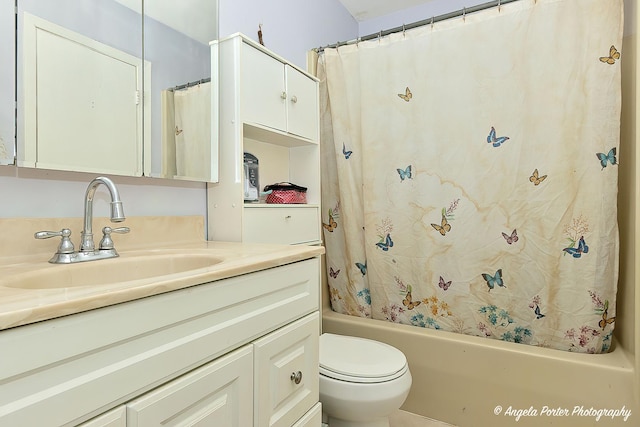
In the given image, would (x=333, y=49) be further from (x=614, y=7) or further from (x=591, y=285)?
(x=591, y=285)

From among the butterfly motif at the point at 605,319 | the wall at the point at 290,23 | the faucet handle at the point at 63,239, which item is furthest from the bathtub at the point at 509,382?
the wall at the point at 290,23

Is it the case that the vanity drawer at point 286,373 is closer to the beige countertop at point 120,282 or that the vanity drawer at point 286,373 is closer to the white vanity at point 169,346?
the white vanity at point 169,346

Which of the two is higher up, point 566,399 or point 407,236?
point 407,236

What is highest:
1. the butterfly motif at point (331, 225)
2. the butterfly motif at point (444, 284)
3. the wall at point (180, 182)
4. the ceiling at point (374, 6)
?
the ceiling at point (374, 6)

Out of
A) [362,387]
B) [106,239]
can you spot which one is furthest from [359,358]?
[106,239]

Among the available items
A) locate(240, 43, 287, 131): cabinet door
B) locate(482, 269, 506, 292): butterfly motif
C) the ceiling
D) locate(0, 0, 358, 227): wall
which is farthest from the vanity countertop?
the ceiling

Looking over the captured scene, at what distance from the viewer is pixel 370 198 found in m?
1.87

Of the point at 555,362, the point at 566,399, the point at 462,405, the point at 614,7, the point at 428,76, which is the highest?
the point at 614,7

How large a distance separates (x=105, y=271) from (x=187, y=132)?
0.62 meters

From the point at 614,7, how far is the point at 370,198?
1272 mm

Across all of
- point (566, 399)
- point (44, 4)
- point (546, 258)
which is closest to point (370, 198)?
point (546, 258)

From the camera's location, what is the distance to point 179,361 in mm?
657

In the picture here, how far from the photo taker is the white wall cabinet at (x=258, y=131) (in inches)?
53.2

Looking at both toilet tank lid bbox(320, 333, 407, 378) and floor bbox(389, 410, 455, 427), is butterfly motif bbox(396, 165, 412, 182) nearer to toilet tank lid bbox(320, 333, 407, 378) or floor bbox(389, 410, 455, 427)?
toilet tank lid bbox(320, 333, 407, 378)
